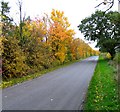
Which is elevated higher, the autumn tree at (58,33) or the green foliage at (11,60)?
the autumn tree at (58,33)

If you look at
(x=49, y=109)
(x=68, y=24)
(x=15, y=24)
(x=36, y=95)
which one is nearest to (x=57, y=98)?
(x=36, y=95)

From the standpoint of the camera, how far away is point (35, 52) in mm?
28422

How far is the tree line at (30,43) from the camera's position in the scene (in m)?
21.0

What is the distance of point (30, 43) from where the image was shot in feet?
91.4

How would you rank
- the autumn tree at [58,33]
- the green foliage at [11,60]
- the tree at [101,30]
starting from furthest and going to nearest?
the tree at [101,30] < the autumn tree at [58,33] < the green foliage at [11,60]

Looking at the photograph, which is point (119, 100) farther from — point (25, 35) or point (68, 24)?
point (68, 24)

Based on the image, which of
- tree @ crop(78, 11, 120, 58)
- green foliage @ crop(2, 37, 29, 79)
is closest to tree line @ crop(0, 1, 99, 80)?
green foliage @ crop(2, 37, 29, 79)

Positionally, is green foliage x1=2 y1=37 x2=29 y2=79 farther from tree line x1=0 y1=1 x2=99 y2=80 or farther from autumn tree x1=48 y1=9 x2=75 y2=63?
autumn tree x1=48 y1=9 x2=75 y2=63

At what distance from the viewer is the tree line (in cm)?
2098

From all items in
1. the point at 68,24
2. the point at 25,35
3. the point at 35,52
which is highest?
the point at 68,24

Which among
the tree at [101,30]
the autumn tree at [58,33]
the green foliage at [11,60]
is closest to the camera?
the green foliage at [11,60]

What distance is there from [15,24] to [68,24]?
16708 mm

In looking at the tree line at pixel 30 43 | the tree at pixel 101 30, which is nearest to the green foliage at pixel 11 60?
the tree line at pixel 30 43

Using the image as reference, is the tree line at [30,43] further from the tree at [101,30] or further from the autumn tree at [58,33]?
the tree at [101,30]
